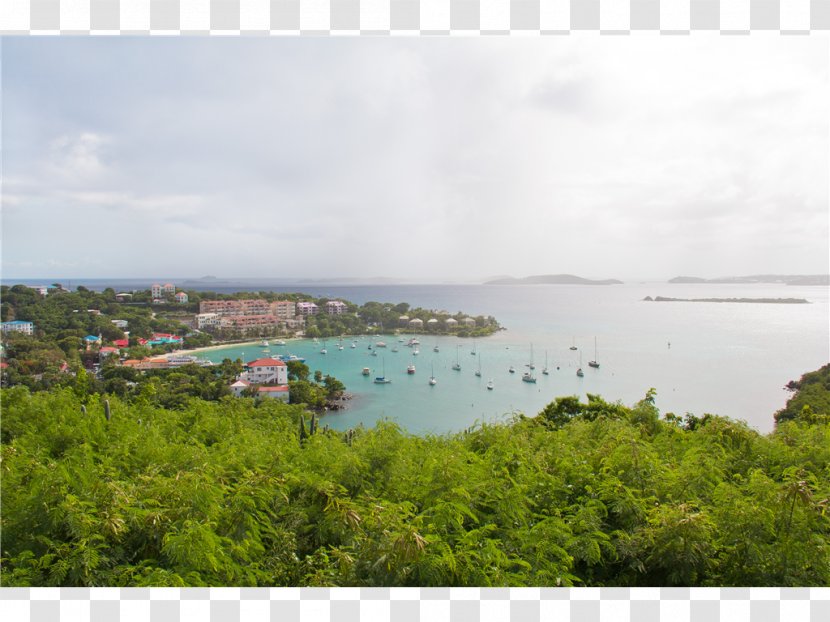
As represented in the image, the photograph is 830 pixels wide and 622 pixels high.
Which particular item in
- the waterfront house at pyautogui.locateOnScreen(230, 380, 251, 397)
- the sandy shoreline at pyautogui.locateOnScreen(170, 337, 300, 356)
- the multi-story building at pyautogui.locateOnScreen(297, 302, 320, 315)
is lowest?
the waterfront house at pyautogui.locateOnScreen(230, 380, 251, 397)

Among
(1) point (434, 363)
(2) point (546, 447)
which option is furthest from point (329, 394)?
(2) point (546, 447)

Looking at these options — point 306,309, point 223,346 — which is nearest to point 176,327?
point 223,346

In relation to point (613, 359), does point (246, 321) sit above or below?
above

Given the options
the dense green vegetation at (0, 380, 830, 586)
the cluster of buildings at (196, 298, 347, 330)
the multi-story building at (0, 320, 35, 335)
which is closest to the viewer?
the dense green vegetation at (0, 380, 830, 586)

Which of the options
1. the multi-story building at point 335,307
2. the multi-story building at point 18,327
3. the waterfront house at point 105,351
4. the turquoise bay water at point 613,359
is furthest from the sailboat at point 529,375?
the multi-story building at point 18,327

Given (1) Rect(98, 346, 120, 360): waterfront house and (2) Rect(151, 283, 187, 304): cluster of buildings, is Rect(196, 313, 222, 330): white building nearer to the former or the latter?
(2) Rect(151, 283, 187, 304): cluster of buildings

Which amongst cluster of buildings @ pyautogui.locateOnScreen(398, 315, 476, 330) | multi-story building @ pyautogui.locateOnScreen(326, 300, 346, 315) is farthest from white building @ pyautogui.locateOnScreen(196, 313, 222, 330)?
cluster of buildings @ pyautogui.locateOnScreen(398, 315, 476, 330)

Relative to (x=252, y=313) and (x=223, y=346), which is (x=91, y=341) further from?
(x=252, y=313)
